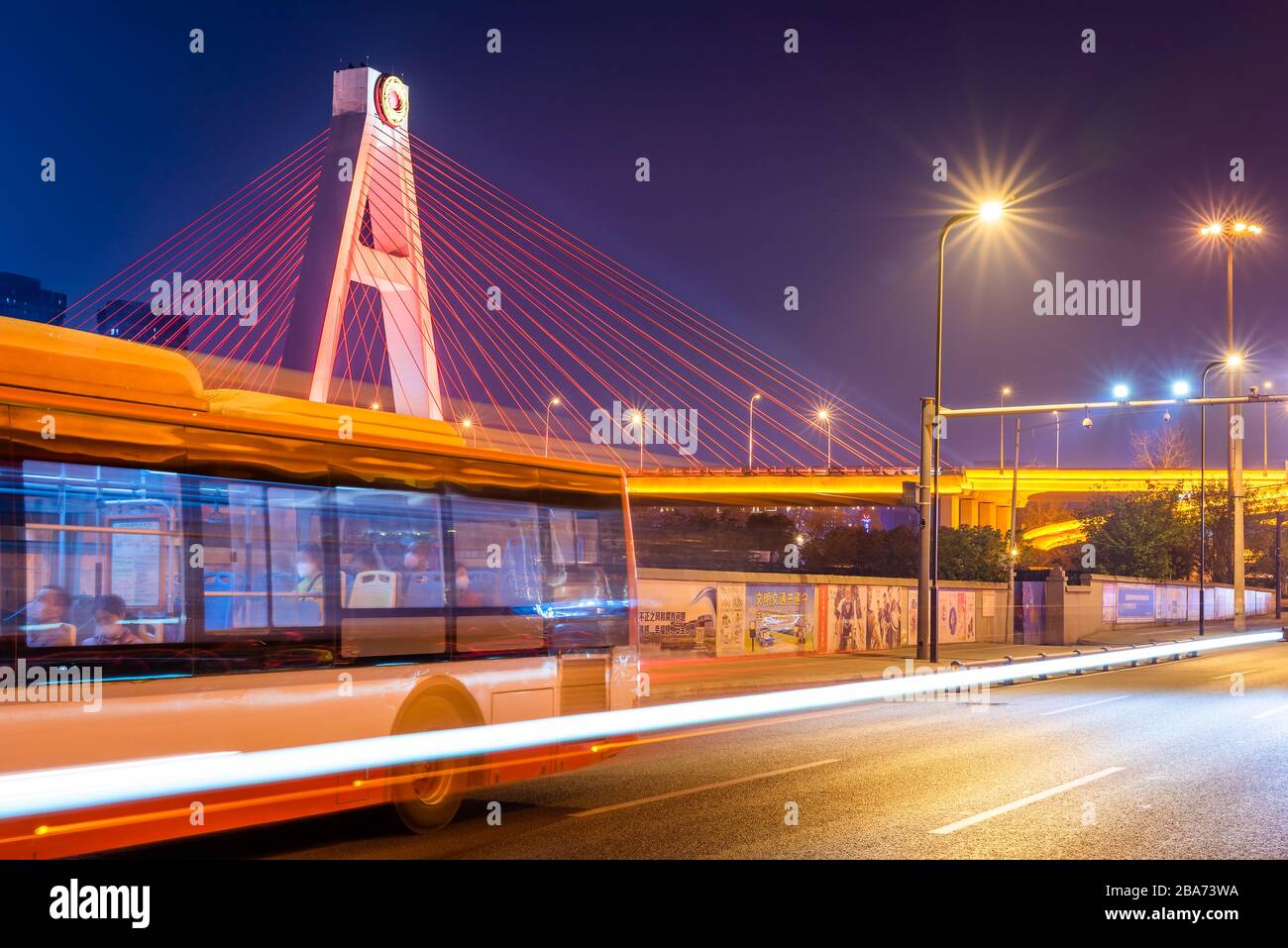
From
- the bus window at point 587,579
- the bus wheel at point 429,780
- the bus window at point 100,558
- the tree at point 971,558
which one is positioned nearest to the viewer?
the bus window at point 100,558

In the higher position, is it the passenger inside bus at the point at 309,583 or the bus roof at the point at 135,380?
the bus roof at the point at 135,380

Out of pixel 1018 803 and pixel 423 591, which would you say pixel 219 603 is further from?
pixel 1018 803

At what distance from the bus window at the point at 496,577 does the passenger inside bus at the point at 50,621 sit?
340cm

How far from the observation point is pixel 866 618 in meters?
36.1

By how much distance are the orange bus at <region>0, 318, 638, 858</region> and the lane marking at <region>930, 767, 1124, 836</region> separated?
3345 millimetres

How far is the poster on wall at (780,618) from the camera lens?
30.6 meters

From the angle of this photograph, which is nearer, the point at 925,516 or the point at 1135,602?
the point at 925,516

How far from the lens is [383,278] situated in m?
31.8

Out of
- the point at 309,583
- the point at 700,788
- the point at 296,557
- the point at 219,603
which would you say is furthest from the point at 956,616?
the point at 219,603

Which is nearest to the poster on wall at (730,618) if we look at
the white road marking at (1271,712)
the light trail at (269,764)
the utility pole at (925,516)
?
the utility pole at (925,516)

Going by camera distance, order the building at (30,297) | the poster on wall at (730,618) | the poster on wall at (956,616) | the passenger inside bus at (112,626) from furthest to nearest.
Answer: the building at (30,297) < the poster on wall at (956,616) < the poster on wall at (730,618) < the passenger inside bus at (112,626)

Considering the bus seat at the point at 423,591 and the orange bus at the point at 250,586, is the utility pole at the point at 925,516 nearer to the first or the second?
the orange bus at the point at 250,586

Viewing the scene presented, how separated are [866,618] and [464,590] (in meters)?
27.1
